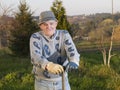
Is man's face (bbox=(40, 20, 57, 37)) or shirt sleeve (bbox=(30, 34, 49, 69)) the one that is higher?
man's face (bbox=(40, 20, 57, 37))

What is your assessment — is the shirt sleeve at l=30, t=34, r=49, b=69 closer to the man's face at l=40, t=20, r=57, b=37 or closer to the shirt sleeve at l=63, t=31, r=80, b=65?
the man's face at l=40, t=20, r=57, b=37

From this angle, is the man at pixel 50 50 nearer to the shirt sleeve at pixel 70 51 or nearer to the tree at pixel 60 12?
the shirt sleeve at pixel 70 51

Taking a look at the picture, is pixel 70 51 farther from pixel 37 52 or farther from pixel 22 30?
pixel 22 30

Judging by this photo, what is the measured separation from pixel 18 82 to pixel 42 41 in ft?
20.7

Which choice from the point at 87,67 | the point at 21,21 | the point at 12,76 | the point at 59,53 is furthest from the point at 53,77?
the point at 21,21

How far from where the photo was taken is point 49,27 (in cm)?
325

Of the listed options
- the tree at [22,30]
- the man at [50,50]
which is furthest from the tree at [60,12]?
the man at [50,50]

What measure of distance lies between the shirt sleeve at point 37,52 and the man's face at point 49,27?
10cm

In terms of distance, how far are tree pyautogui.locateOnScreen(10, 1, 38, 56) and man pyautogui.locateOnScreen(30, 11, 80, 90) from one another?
1795 centimetres

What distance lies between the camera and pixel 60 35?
3389 mm

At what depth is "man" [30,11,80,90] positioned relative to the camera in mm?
3229

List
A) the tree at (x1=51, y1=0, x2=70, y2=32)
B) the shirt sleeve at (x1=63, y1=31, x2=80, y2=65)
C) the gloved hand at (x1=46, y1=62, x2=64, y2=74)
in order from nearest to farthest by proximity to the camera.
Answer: the gloved hand at (x1=46, y1=62, x2=64, y2=74)
the shirt sleeve at (x1=63, y1=31, x2=80, y2=65)
the tree at (x1=51, y1=0, x2=70, y2=32)

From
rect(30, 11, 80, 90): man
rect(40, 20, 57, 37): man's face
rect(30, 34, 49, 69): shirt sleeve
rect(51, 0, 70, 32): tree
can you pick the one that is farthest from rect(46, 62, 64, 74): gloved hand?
rect(51, 0, 70, 32): tree

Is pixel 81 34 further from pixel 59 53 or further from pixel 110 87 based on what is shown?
pixel 59 53
